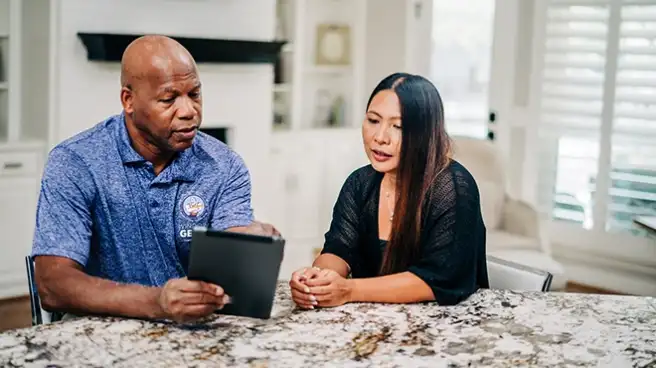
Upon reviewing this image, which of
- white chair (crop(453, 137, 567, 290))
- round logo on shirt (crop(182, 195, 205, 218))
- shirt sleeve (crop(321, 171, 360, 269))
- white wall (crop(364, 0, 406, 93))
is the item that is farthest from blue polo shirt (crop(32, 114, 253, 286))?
white wall (crop(364, 0, 406, 93))

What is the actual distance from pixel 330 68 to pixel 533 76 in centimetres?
145

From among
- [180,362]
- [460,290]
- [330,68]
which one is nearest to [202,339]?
[180,362]

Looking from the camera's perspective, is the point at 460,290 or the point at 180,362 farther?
the point at 460,290

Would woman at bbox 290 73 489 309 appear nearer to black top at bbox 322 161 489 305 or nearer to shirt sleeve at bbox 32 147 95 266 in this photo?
black top at bbox 322 161 489 305

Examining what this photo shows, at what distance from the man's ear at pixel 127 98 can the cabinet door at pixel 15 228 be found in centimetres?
288

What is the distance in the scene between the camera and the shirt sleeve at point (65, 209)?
1.89m

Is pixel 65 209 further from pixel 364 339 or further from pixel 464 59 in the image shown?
pixel 464 59

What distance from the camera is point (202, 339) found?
1.64 m

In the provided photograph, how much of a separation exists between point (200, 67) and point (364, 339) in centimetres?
371

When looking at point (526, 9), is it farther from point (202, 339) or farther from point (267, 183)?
point (202, 339)

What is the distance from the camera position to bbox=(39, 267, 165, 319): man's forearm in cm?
174

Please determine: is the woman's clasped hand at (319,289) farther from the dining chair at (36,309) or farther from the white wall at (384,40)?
the white wall at (384,40)

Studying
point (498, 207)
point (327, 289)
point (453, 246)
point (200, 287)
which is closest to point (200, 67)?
point (498, 207)

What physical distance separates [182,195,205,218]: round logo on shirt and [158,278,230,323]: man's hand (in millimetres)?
363
